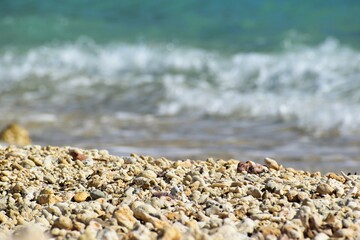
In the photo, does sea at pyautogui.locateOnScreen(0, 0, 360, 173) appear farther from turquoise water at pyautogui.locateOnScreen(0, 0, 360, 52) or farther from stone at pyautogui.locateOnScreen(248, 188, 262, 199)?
stone at pyautogui.locateOnScreen(248, 188, 262, 199)

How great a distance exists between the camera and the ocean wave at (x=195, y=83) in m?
7.73

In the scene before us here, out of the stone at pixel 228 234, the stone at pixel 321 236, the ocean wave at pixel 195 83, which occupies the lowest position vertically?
the stone at pixel 228 234

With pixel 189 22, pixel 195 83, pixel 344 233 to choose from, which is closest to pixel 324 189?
pixel 344 233

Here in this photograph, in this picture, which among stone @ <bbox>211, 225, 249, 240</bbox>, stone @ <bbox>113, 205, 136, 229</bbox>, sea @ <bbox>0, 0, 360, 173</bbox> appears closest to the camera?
stone @ <bbox>211, 225, 249, 240</bbox>

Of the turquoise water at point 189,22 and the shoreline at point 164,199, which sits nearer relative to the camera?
the shoreline at point 164,199

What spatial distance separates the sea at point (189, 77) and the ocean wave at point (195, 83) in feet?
0.06

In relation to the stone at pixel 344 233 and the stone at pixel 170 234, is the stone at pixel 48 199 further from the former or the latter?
the stone at pixel 344 233

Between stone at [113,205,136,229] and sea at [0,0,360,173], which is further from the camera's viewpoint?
sea at [0,0,360,173]

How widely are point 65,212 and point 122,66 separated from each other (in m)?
8.07

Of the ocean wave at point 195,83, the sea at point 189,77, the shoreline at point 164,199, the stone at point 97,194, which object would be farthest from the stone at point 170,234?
the ocean wave at point 195,83

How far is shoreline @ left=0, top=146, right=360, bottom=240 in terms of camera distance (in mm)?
2738

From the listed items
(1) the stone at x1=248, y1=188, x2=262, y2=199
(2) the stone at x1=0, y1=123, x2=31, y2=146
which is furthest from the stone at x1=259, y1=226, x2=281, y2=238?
(2) the stone at x1=0, y1=123, x2=31, y2=146

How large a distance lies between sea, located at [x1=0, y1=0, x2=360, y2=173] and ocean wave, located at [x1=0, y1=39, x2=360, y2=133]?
18mm

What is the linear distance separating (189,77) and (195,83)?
39 cm
